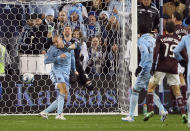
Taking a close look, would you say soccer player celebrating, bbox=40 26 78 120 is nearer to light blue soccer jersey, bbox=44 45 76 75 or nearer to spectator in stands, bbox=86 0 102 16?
light blue soccer jersey, bbox=44 45 76 75

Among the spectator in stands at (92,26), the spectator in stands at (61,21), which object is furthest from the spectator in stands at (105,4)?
the spectator in stands at (61,21)

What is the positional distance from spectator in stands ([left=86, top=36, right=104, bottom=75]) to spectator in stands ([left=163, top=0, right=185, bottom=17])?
2055mm

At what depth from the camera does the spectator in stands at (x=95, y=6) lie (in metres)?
14.1

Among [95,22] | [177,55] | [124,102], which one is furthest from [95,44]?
[177,55]

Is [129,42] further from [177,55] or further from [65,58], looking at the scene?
[177,55]

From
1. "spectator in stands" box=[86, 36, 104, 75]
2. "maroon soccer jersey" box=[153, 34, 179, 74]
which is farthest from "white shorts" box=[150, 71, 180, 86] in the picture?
"spectator in stands" box=[86, 36, 104, 75]

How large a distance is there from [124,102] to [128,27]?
1.67 metres

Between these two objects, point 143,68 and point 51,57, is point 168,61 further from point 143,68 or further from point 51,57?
point 51,57

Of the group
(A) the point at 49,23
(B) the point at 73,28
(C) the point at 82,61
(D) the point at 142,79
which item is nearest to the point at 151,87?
(D) the point at 142,79

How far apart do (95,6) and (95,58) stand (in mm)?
1298

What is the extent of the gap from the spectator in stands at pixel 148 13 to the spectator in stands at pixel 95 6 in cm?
93

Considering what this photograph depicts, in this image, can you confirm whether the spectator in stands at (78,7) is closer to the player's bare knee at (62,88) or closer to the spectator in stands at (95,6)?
the spectator in stands at (95,6)

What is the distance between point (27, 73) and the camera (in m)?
12.9

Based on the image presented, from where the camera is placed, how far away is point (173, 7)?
1488 centimetres
